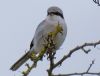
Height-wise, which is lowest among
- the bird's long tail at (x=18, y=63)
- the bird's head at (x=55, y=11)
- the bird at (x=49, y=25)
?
the bird's long tail at (x=18, y=63)

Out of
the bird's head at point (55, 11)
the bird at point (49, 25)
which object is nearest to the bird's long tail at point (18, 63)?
the bird at point (49, 25)

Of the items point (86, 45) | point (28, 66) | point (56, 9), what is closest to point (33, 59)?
point (28, 66)

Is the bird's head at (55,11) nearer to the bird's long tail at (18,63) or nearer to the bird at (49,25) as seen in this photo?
the bird at (49,25)

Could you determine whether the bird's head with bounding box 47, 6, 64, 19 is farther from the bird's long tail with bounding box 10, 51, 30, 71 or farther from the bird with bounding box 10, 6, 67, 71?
the bird's long tail with bounding box 10, 51, 30, 71

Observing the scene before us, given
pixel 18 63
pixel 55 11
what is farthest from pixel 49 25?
pixel 18 63

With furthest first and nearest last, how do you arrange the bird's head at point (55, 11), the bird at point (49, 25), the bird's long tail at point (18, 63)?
the bird's head at point (55, 11)
the bird at point (49, 25)
the bird's long tail at point (18, 63)

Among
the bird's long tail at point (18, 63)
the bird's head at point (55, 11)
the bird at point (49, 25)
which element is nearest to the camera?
the bird's long tail at point (18, 63)

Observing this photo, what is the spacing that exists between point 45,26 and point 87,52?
2.76m

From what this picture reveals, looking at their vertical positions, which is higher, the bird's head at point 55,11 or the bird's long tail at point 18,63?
the bird's head at point 55,11

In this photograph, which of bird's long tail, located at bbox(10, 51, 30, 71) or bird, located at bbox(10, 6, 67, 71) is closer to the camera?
bird's long tail, located at bbox(10, 51, 30, 71)

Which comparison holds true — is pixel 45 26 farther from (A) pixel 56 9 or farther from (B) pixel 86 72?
(B) pixel 86 72

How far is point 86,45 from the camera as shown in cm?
228

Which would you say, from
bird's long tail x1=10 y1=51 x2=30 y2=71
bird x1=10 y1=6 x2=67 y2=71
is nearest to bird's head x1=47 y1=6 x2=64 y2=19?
bird x1=10 y1=6 x2=67 y2=71

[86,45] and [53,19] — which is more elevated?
[86,45]
